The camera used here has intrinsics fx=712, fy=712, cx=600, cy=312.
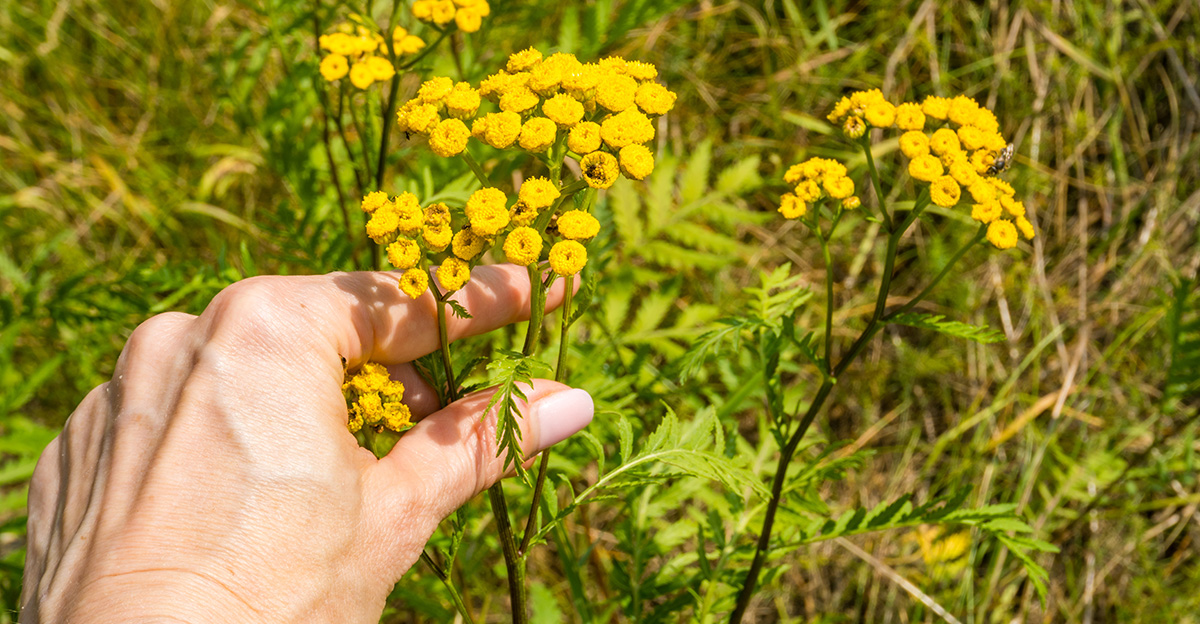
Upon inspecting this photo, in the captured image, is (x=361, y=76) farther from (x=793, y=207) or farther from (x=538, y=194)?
(x=793, y=207)

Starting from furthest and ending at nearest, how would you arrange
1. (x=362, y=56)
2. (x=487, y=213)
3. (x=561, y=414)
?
(x=362, y=56), (x=561, y=414), (x=487, y=213)

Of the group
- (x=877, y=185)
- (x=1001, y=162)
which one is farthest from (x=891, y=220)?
(x=1001, y=162)

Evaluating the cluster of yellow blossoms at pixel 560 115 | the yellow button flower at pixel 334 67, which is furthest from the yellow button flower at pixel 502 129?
the yellow button flower at pixel 334 67

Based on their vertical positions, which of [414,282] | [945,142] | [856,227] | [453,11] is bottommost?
[856,227]

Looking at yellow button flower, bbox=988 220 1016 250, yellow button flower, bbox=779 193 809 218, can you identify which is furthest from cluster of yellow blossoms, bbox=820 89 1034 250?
yellow button flower, bbox=779 193 809 218

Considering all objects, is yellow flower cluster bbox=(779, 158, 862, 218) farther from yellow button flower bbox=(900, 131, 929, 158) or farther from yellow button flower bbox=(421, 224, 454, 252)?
yellow button flower bbox=(421, 224, 454, 252)

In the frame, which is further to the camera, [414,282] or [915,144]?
[915,144]

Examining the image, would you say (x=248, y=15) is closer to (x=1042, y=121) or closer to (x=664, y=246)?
(x=664, y=246)
